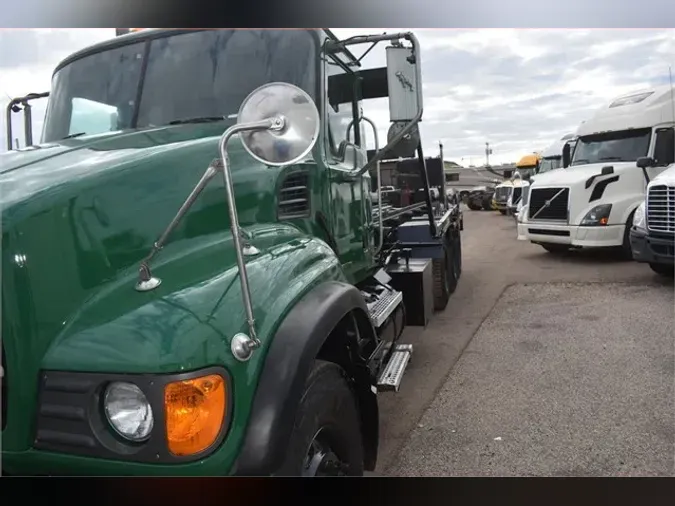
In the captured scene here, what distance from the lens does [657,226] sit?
22.7ft

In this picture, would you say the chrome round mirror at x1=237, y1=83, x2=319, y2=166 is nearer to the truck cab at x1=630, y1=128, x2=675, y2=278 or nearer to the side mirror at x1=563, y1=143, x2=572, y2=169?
the truck cab at x1=630, y1=128, x2=675, y2=278

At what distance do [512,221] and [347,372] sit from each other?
1371 cm

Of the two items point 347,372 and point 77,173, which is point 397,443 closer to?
point 347,372

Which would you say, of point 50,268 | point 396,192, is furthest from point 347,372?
point 396,192

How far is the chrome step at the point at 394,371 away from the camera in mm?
3113

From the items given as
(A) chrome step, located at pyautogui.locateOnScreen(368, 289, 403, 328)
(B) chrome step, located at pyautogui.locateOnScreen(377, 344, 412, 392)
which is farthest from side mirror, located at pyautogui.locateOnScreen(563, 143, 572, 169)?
(B) chrome step, located at pyautogui.locateOnScreen(377, 344, 412, 392)

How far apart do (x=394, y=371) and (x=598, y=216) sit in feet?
22.2

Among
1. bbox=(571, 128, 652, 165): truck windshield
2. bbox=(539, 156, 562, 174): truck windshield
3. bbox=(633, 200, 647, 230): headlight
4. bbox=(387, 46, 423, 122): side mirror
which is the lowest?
bbox=(633, 200, 647, 230): headlight

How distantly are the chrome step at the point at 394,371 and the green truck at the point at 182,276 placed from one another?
0.24 metres

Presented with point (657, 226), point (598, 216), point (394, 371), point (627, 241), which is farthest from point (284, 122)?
point (627, 241)

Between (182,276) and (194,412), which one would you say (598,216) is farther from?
(194,412)

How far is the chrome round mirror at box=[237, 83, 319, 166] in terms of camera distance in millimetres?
1750

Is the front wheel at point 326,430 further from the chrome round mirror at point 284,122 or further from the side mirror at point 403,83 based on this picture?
the side mirror at point 403,83

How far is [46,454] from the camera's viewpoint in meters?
1.64
